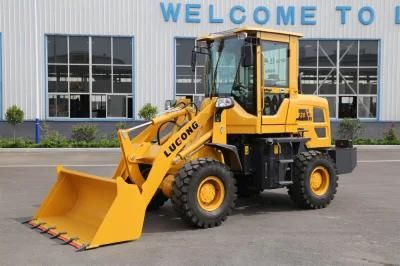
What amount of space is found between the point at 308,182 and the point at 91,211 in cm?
371

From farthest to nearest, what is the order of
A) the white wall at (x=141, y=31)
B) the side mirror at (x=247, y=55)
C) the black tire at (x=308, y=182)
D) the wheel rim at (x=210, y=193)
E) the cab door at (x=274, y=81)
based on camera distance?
the white wall at (x=141, y=31) < the black tire at (x=308, y=182) < the cab door at (x=274, y=81) < the side mirror at (x=247, y=55) < the wheel rim at (x=210, y=193)

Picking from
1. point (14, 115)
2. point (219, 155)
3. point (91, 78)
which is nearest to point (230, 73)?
point (219, 155)

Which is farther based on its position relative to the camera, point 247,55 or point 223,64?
point 223,64

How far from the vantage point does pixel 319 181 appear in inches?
368

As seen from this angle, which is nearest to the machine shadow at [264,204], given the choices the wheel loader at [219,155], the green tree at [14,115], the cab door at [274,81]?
the wheel loader at [219,155]

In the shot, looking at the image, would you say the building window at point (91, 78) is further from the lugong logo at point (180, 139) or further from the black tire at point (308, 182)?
the lugong logo at point (180, 139)

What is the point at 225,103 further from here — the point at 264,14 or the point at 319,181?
the point at 264,14

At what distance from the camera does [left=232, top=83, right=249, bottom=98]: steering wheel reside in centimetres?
867

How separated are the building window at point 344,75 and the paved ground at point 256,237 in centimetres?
1625

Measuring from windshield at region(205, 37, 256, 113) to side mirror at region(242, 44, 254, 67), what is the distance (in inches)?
1.9

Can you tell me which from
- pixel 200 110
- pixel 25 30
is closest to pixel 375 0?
pixel 25 30

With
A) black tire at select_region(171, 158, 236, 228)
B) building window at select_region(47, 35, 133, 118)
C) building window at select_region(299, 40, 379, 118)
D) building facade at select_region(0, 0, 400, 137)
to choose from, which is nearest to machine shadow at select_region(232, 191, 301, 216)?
black tire at select_region(171, 158, 236, 228)

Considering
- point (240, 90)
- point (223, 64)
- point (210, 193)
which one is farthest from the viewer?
point (223, 64)

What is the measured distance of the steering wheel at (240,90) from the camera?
867 centimetres
